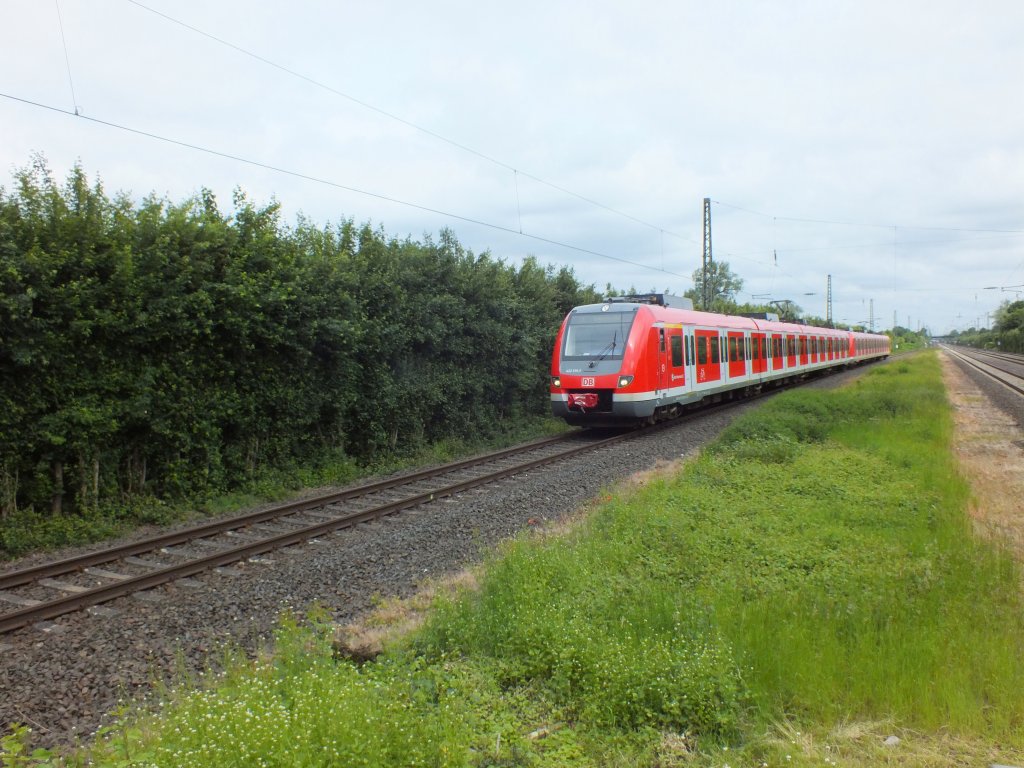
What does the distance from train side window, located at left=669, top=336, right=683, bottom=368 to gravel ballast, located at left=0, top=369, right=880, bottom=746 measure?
7688mm

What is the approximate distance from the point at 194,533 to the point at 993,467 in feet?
40.5

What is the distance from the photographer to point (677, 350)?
17.3 m

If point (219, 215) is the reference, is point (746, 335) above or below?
below

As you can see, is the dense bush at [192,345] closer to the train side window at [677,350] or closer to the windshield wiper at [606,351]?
the windshield wiper at [606,351]

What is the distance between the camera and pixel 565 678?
170 inches

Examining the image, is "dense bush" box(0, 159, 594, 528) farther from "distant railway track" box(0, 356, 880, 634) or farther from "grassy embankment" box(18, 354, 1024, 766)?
"grassy embankment" box(18, 354, 1024, 766)

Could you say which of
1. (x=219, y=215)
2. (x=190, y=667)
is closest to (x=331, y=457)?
(x=219, y=215)

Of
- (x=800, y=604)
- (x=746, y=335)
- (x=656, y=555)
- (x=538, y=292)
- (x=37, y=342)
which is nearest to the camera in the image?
(x=800, y=604)

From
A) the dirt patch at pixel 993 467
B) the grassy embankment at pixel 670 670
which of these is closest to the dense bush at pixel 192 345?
the grassy embankment at pixel 670 670

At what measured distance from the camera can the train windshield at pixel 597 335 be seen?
606 inches

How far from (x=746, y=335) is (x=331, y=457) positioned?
619 inches

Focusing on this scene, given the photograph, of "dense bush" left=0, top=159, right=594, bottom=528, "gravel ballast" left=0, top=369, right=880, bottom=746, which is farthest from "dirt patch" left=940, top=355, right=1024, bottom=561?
"dense bush" left=0, top=159, right=594, bottom=528

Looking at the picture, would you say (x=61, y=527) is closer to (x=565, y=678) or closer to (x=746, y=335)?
(x=565, y=678)

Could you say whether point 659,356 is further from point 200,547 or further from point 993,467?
point 200,547
